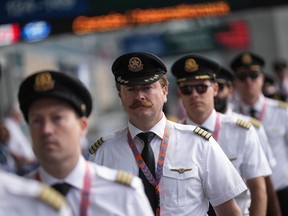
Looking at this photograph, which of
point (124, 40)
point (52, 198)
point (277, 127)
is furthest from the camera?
point (124, 40)

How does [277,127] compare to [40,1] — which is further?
[40,1]

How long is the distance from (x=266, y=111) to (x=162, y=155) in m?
3.19

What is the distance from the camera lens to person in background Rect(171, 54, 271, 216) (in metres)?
5.26

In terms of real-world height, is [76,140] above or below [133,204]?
above

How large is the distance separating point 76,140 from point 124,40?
17102mm

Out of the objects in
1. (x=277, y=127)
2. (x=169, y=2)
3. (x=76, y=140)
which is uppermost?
(x=169, y=2)

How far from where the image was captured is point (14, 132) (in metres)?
11.3

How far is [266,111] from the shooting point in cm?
721

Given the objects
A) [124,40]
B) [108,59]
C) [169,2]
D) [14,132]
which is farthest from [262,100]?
[108,59]

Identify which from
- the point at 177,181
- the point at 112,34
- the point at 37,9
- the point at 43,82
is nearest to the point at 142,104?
the point at 177,181

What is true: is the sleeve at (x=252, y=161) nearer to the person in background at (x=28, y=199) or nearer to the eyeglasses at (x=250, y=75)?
the eyeglasses at (x=250, y=75)

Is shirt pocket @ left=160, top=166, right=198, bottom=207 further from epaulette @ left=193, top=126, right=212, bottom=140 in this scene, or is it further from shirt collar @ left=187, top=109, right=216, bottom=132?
shirt collar @ left=187, top=109, right=216, bottom=132

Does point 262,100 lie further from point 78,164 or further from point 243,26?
point 243,26

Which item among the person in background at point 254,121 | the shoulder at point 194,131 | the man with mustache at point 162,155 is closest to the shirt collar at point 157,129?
the man with mustache at point 162,155
